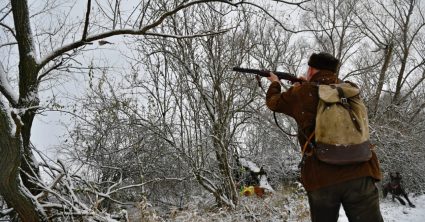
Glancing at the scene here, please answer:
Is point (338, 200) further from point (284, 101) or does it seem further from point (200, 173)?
point (200, 173)

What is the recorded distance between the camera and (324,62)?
300 centimetres

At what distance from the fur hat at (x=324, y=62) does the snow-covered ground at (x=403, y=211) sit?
6947 millimetres

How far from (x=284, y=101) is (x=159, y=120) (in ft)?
26.9

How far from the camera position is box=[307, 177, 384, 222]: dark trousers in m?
2.60

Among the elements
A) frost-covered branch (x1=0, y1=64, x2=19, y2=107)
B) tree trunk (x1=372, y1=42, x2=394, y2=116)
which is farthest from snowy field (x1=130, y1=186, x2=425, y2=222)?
tree trunk (x1=372, y1=42, x2=394, y2=116)

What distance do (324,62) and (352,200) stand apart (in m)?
1.05

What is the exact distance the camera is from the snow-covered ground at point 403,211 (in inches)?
385

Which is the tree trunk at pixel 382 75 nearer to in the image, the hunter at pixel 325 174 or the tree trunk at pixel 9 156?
the hunter at pixel 325 174

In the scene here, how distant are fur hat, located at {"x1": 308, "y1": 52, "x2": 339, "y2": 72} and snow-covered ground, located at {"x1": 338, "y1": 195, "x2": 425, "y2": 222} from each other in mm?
6947

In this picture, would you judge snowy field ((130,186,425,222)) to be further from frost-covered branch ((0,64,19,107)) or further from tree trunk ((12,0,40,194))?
frost-covered branch ((0,64,19,107))

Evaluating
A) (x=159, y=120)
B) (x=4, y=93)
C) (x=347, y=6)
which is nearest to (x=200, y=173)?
(x=159, y=120)

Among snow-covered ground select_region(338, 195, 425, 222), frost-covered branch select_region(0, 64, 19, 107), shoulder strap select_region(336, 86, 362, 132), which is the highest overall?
frost-covered branch select_region(0, 64, 19, 107)

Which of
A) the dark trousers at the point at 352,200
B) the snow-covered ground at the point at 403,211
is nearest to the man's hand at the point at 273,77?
the dark trousers at the point at 352,200

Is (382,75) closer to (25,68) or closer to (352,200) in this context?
(25,68)
